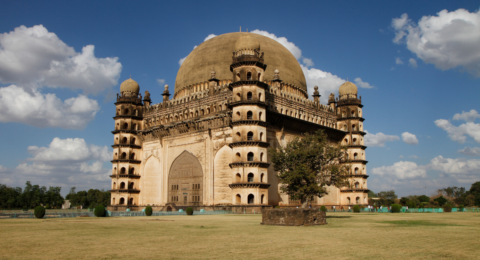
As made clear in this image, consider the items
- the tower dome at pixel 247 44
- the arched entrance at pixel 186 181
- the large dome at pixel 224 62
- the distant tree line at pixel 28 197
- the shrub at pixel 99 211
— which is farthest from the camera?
the distant tree line at pixel 28 197

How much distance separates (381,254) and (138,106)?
4741cm

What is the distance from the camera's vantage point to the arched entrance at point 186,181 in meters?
43.7

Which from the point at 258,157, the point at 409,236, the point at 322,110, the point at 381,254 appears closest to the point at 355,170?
the point at 322,110

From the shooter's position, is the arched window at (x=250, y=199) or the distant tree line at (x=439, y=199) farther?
the distant tree line at (x=439, y=199)

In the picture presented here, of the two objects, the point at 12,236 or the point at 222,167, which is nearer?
the point at 12,236

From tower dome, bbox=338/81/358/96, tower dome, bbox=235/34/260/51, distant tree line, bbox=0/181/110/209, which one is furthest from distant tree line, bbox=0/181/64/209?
tower dome, bbox=338/81/358/96

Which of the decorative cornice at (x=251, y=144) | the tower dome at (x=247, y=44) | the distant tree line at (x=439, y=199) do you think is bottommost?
→ the distant tree line at (x=439, y=199)

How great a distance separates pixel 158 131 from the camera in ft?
162

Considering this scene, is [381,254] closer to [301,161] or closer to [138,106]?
[301,161]

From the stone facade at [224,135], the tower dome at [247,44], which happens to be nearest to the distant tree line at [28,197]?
the stone facade at [224,135]

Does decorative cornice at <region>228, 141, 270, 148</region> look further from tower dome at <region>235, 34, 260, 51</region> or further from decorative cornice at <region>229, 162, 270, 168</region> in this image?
tower dome at <region>235, 34, 260, 51</region>

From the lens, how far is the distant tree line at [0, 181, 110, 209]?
7119 centimetres

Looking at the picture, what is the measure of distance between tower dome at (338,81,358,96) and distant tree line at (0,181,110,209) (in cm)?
4444

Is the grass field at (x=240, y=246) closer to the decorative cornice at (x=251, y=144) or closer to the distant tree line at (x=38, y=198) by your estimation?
the decorative cornice at (x=251, y=144)
